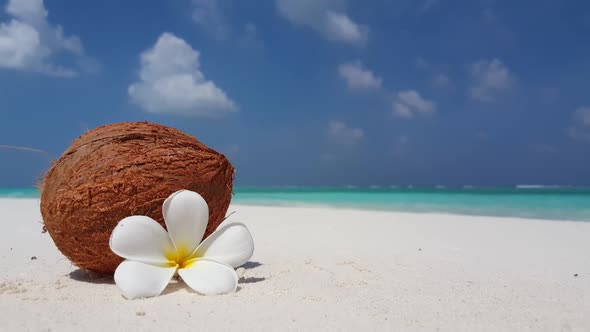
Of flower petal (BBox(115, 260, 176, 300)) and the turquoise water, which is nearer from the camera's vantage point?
flower petal (BBox(115, 260, 176, 300))

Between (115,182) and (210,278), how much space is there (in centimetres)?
109

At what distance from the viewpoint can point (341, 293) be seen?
357 centimetres

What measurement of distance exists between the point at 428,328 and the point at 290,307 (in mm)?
903

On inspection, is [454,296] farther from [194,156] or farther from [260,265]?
[194,156]

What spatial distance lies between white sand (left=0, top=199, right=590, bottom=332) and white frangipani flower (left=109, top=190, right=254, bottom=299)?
0.12 metres

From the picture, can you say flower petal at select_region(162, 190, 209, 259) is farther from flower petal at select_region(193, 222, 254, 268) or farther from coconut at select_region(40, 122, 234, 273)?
coconut at select_region(40, 122, 234, 273)

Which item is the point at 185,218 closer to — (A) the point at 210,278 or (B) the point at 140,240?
(B) the point at 140,240

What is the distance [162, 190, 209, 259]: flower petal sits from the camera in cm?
362

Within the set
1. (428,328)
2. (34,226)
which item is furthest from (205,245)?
(34,226)

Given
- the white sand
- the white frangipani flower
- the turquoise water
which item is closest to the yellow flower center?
the white frangipani flower

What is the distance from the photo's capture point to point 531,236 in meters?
8.34

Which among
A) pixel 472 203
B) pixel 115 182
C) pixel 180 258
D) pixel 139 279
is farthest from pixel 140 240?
pixel 472 203

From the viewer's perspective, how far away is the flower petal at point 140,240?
3.44 m

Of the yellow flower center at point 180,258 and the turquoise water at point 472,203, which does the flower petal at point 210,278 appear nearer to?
the yellow flower center at point 180,258
